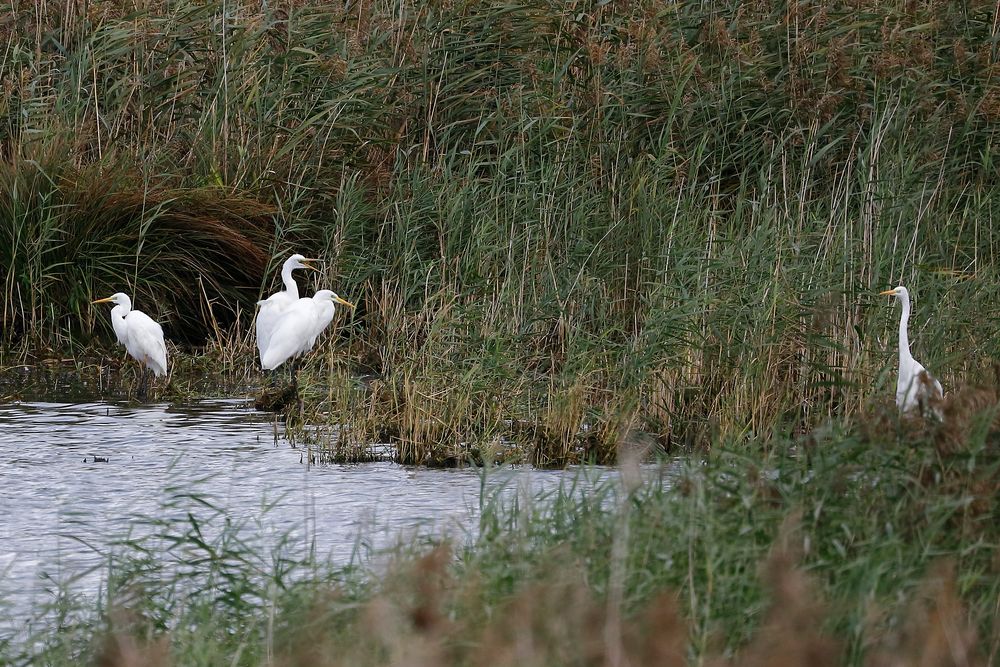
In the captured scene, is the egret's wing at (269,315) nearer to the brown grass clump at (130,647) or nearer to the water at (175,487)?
the water at (175,487)

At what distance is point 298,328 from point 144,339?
32.4 inches

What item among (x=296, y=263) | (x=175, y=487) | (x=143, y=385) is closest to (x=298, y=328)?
(x=296, y=263)

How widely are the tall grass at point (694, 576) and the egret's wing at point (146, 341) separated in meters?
3.97

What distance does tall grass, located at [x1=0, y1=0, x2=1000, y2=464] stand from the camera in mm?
6461

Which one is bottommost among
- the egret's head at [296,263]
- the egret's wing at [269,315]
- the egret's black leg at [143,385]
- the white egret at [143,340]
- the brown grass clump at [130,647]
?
the brown grass clump at [130,647]

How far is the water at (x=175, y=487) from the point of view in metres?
4.82

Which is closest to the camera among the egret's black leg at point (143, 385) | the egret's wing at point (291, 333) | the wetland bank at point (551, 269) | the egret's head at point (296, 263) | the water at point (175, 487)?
the wetland bank at point (551, 269)

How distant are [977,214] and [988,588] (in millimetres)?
4149

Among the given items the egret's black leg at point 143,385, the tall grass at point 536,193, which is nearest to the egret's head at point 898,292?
the tall grass at point 536,193

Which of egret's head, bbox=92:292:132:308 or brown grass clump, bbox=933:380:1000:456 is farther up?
egret's head, bbox=92:292:132:308

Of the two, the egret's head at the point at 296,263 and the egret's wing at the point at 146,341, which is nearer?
the egret's wing at the point at 146,341

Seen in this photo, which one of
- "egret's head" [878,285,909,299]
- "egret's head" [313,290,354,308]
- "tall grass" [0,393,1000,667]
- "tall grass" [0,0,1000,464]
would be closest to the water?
"tall grass" [0,0,1000,464]

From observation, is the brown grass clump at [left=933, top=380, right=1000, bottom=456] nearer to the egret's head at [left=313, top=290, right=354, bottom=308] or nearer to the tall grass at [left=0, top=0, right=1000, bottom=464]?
the tall grass at [left=0, top=0, right=1000, bottom=464]

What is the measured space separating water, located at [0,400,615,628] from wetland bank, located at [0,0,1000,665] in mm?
195
